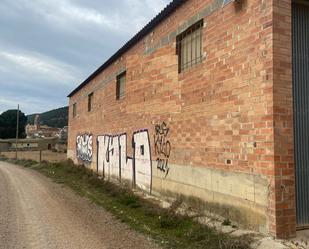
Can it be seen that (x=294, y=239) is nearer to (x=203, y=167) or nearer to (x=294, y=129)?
(x=294, y=129)

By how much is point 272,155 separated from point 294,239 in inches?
53.3

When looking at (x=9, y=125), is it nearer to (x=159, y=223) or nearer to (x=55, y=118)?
(x=55, y=118)

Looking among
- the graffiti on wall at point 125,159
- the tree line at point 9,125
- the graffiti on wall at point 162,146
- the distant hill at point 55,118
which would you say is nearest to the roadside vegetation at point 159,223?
the graffiti on wall at point 125,159

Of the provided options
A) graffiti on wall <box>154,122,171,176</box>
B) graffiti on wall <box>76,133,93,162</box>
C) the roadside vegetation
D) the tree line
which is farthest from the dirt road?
the tree line

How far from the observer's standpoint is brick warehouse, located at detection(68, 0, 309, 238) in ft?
20.8

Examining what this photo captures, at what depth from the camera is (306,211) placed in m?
6.62

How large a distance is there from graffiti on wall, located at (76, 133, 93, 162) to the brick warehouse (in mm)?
7923

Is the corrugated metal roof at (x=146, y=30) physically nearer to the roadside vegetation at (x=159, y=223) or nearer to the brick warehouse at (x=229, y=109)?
the brick warehouse at (x=229, y=109)

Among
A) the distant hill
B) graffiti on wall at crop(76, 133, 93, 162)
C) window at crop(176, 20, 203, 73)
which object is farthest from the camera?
the distant hill

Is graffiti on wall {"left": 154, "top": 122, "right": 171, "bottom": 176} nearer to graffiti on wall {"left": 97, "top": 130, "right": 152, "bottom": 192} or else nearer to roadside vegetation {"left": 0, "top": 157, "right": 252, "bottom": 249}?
graffiti on wall {"left": 97, "top": 130, "right": 152, "bottom": 192}

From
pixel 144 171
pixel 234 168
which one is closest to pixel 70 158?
pixel 144 171

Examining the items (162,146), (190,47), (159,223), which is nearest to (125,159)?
(162,146)

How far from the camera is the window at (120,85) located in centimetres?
1520

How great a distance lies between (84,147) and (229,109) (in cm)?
1528
